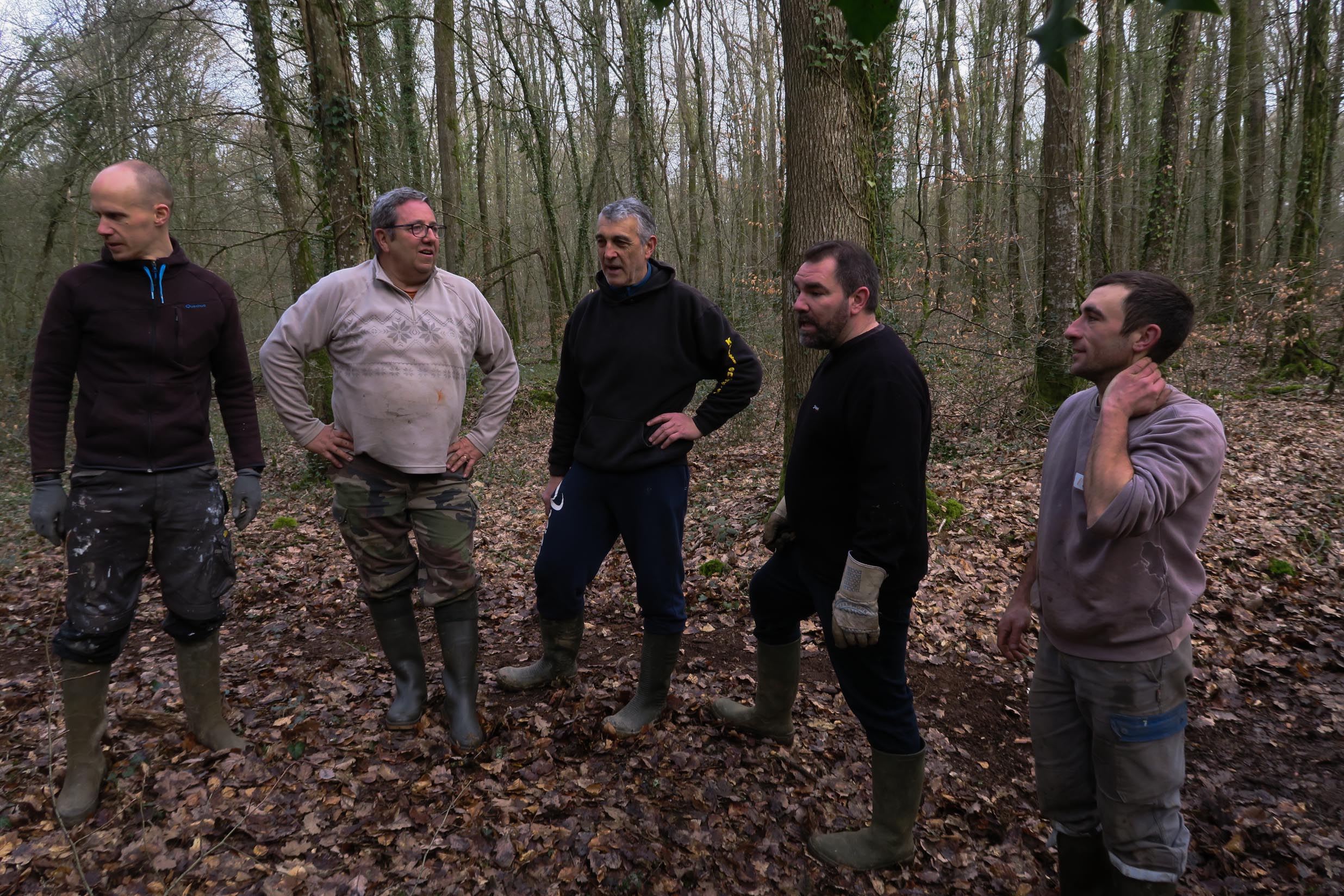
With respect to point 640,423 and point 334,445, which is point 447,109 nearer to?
point 334,445

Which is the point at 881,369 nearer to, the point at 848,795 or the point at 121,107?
the point at 848,795

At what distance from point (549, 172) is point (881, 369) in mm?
14289

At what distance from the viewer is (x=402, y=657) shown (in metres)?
3.63

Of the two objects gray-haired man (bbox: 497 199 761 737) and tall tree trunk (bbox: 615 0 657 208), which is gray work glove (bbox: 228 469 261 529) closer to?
gray-haired man (bbox: 497 199 761 737)

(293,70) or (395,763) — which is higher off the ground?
(293,70)

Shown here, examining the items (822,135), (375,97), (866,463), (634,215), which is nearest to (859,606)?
(866,463)

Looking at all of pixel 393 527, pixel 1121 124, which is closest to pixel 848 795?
pixel 393 527

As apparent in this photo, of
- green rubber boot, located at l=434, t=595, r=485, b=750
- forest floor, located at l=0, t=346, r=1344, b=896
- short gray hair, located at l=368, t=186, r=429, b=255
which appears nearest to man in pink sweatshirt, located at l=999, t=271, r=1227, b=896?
forest floor, located at l=0, t=346, r=1344, b=896

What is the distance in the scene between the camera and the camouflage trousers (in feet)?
10.9

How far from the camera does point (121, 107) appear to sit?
40.7 ft

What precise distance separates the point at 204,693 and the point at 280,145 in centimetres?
932

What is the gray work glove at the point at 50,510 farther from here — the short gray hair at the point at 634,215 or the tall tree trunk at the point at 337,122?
the tall tree trunk at the point at 337,122

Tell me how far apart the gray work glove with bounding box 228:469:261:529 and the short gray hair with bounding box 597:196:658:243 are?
1931mm

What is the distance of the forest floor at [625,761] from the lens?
2797 millimetres
